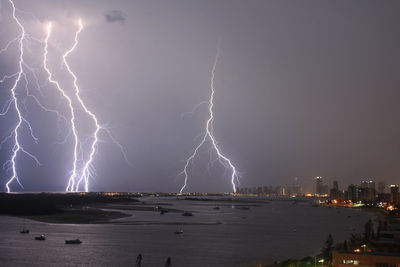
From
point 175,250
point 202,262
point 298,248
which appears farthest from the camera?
point 298,248

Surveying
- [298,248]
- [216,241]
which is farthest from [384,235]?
[216,241]

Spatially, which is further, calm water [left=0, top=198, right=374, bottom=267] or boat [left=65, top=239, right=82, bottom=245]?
boat [left=65, top=239, right=82, bottom=245]

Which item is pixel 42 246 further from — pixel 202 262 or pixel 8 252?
pixel 202 262

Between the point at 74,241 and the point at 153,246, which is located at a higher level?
the point at 74,241

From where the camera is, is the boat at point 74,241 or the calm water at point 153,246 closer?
the calm water at point 153,246

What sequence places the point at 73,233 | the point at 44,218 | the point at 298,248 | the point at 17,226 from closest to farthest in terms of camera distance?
the point at 298,248
the point at 73,233
the point at 17,226
the point at 44,218

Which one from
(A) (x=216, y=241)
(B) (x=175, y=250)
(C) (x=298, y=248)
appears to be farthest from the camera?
(A) (x=216, y=241)

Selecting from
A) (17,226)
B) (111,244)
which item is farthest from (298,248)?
(17,226)

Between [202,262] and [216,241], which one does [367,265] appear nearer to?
[202,262]

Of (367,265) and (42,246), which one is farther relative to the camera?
(42,246)
